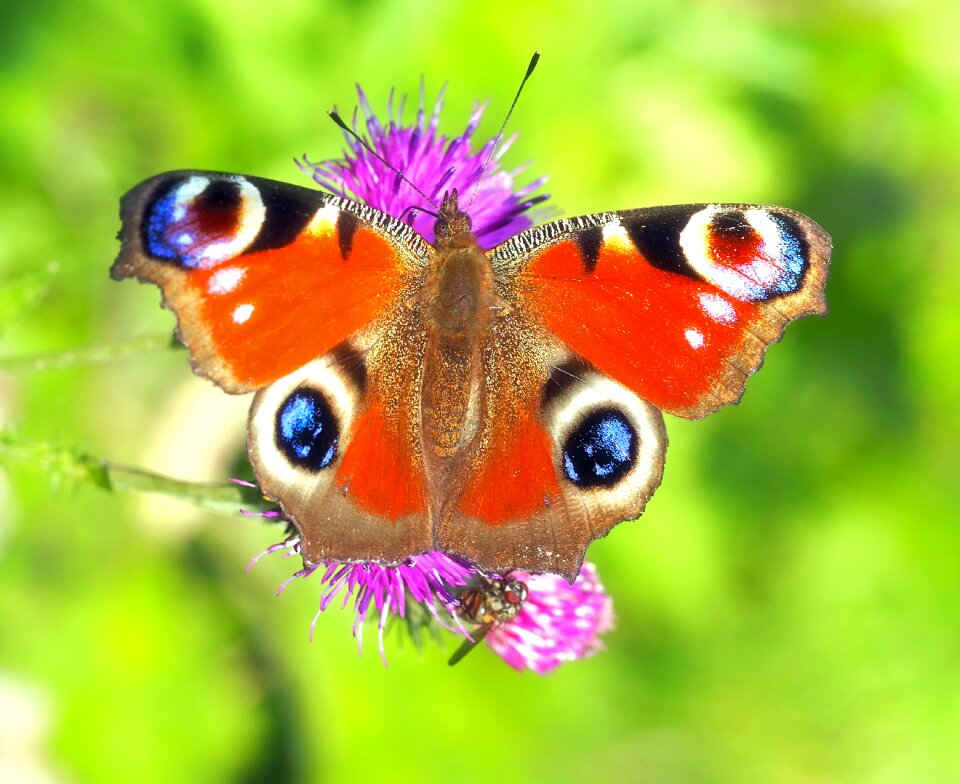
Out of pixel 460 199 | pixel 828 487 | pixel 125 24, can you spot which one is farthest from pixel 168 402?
pixel 828 487

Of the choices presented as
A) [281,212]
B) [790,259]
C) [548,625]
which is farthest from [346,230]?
[548,625]

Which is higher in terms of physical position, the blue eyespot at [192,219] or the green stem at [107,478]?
the blue eyespot at [192,219]

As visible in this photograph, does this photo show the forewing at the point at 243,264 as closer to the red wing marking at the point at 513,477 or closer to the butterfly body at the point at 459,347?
the butterfly body at the point at 459,347

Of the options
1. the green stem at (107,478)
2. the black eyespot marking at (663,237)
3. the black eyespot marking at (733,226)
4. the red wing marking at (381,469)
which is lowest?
the green stem at (107,478)

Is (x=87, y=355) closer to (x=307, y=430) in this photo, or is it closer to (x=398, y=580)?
(x=307, y=430)

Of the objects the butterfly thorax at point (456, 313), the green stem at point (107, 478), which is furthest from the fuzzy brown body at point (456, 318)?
the green stem at point (107, 478)

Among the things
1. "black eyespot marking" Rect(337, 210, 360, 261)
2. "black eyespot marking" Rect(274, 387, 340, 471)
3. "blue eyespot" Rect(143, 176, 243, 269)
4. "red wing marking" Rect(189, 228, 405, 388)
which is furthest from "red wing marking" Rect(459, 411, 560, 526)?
"blue eyespot" Rect(143, 176, 243, 269)

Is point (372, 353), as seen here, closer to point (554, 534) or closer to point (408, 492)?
point (408, 492)

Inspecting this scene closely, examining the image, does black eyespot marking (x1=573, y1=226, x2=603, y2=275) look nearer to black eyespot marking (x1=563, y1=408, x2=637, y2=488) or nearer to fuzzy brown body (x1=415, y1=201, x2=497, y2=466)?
fuzzy brown body (x1=415, y1=201, x2=497, y2=466)
